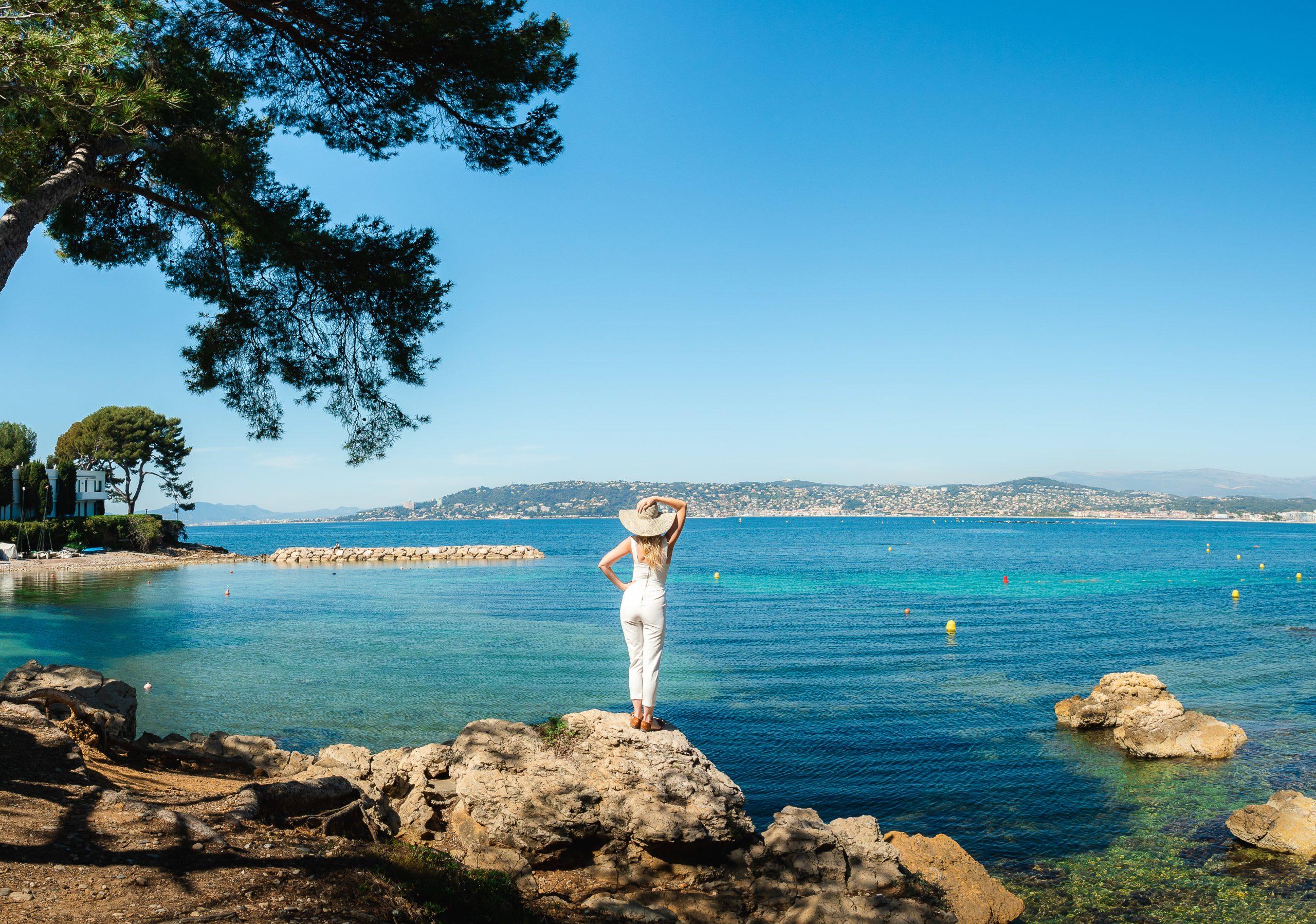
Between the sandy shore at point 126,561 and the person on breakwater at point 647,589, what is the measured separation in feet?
188

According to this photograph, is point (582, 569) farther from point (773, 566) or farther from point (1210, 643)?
point (1210, 643)

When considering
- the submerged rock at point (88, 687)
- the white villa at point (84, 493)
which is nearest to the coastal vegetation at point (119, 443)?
the white villa at point (84, 493)

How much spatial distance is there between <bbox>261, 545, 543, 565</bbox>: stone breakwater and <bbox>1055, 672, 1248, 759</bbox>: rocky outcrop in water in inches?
2513

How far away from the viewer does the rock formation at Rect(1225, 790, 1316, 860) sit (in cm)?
1067

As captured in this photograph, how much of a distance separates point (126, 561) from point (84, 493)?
1723 cm

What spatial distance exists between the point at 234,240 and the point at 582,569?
188 ft

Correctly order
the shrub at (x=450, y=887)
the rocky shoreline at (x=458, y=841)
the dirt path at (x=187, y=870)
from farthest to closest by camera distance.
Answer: the shrub at (x=450, y=887) → the rocky shoreline at (x=458, y=841) → the dirt path at (x=187, y=870)

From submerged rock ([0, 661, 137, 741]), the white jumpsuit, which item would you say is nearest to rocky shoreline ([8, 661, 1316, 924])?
submerged rock ([0, 661, 137, 741])

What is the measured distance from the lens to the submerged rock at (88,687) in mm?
11266

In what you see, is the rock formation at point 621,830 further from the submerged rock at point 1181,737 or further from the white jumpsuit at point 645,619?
the submerged rock at point 1181,737

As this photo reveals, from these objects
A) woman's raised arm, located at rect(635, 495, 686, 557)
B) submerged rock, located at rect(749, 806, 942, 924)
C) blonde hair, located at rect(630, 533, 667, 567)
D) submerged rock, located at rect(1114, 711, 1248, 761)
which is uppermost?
woman's raised arm, located at rect(635, 495, 686, 557)

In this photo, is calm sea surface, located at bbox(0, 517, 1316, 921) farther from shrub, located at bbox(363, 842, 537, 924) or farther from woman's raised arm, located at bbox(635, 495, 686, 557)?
woman's raised arm, located at bbox(635, 495, 686, 557)

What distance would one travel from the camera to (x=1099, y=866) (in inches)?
414

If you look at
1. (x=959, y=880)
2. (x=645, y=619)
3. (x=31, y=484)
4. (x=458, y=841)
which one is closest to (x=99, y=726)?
(x=458, y=841)
